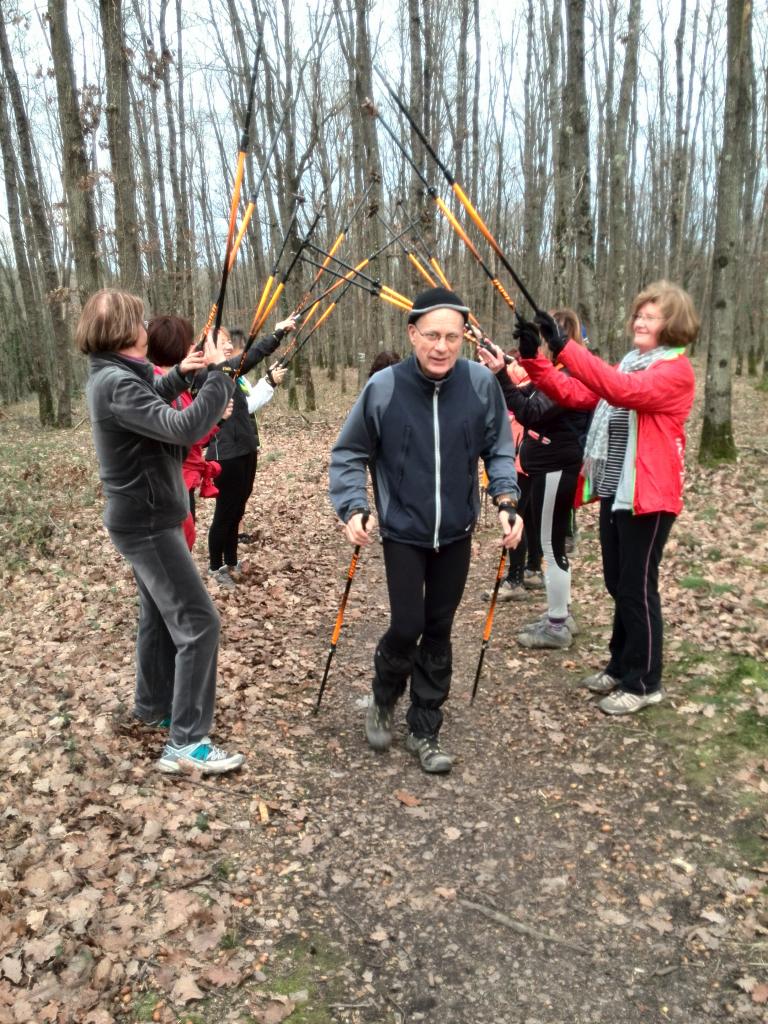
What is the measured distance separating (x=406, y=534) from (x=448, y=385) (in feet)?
2.71

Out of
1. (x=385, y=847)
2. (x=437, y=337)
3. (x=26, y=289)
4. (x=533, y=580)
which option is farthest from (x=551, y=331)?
(x=26, y=289)

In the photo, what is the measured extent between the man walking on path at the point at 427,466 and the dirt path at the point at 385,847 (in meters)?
0.96

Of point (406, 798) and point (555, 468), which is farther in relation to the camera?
point (555, 468)

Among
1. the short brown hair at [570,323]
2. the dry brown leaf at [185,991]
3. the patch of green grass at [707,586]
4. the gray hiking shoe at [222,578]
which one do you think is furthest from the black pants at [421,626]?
the patch of green grass at [707,586]

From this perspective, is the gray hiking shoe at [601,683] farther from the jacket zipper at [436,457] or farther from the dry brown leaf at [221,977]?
the dry brown leaf at [221,977]

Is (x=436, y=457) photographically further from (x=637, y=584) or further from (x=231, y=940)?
(x=231, y=940)

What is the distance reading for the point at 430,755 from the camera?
4.23 meters

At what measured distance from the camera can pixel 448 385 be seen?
151 inches

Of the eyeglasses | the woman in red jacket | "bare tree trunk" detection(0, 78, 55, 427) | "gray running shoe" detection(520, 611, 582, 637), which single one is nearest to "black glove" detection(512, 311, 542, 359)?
the woman in red jacket

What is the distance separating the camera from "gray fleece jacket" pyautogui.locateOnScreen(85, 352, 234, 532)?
11.2 ft

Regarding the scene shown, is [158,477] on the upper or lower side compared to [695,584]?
upper

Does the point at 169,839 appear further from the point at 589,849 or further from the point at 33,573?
the point at 33,573

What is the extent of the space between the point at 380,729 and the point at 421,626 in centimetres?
85

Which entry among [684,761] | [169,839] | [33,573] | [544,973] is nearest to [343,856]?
[169,839]
